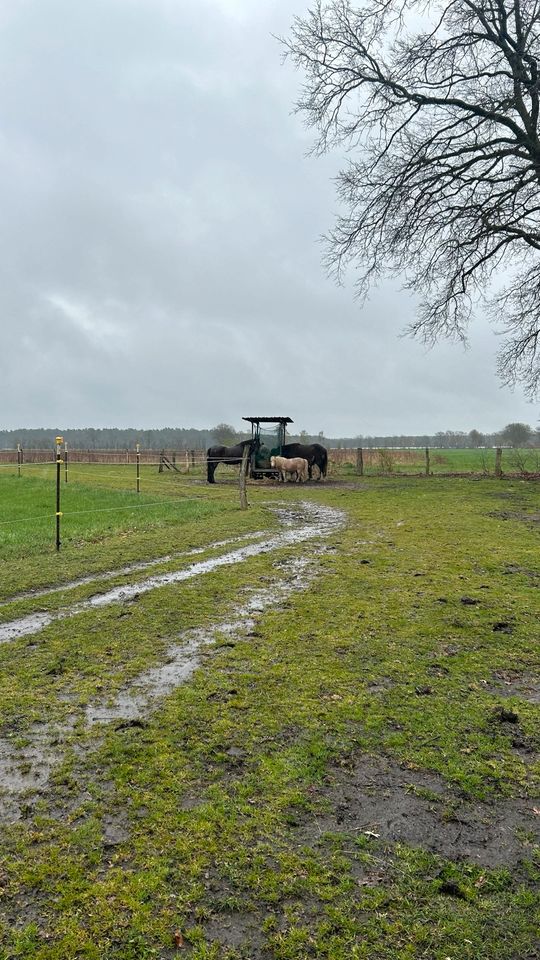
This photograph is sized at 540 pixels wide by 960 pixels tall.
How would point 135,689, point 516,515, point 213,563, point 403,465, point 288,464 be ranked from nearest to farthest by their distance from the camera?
1. point 135,689
2. point 213,563
3. point 516,515
4. point 288,464
5. point 403,465

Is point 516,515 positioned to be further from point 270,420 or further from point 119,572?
point 270,420

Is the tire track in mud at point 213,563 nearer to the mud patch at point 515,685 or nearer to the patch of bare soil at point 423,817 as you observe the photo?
the patch of bare soil at point 423,817

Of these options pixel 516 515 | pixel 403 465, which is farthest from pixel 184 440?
pixel 516 515

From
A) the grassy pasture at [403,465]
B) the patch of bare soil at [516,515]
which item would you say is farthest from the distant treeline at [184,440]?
the patch of bare soil at [516,515]

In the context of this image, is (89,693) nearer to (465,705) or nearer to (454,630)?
(465,705)

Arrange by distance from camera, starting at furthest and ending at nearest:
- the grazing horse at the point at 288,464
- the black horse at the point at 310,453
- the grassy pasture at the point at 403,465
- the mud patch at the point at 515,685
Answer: the grassy pasture at the point at 403,465, the black horse at the point at 310,453, the grazing horse at the point at 288,464, the mud patch at the point at 515,685

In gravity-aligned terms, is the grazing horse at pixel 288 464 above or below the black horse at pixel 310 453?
below

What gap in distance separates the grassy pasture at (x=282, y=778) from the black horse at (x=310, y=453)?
16393 mm

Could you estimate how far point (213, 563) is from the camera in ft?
24.0

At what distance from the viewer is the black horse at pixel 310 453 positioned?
2200 centimetres

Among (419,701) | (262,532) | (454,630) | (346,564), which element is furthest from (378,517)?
(419,701)

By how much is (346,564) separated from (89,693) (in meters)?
4.25

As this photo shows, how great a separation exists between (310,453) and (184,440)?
157 feet

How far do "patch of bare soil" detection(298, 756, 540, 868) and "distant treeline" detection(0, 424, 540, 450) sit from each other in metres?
33.1
